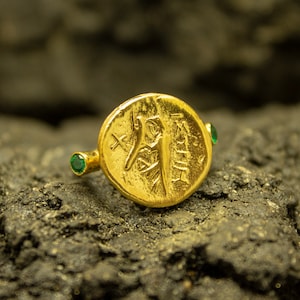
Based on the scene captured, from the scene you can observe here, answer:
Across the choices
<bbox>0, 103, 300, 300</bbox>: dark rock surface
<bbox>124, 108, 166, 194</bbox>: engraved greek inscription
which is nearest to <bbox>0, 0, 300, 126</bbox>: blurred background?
<bbox>0, 103, 300, 300</bbox>: dark rock surface

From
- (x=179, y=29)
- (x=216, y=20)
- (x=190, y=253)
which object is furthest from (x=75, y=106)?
(x=190, y=253)

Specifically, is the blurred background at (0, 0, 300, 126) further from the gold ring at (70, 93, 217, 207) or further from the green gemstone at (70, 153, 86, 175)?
the green gemstone at (70, 153, 86, 175)

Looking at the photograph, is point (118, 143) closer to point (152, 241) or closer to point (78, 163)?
point (78, 163)

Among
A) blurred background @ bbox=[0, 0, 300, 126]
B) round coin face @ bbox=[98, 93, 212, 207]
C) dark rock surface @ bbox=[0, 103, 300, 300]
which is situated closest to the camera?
dark rock surface @ bbox=[0, 103, 300, 300]

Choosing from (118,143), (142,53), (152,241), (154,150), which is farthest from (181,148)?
(142,53)

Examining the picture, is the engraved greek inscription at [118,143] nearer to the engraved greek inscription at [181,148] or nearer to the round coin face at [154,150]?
the round coin face at [154,150]

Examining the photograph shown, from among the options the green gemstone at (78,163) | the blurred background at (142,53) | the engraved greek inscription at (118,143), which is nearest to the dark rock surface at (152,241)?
the green gemstone at (78,163)
